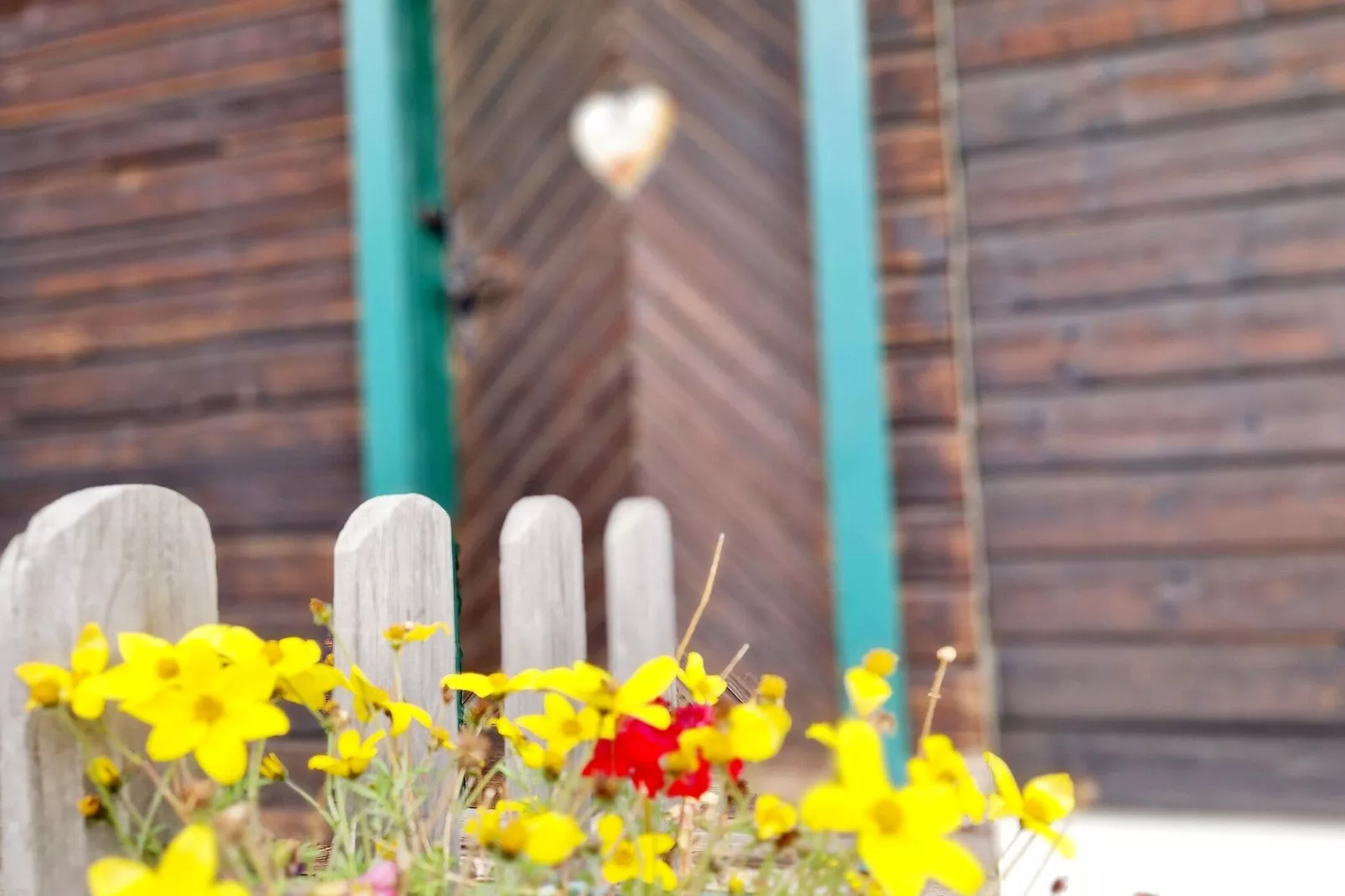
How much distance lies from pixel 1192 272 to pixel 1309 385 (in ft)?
0.95

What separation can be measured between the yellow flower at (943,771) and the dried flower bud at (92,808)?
45 centimetres

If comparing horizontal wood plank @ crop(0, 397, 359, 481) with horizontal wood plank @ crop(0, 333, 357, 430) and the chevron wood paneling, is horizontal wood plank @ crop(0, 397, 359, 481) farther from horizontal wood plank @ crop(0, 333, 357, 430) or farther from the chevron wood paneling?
the chevron wood paneling

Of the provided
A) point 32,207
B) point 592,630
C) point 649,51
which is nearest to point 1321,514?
point 592,630

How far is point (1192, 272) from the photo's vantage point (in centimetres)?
190

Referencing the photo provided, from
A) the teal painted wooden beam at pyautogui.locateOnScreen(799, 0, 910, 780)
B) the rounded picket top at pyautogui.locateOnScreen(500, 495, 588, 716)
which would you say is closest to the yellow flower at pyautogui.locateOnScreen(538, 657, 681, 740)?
the rounded picket top at pyautogui.locateOnScreen(500, 495, 588, 716)

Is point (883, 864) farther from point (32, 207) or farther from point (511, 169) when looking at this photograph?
point (32, 207)

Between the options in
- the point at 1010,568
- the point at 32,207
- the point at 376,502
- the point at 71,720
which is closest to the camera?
the point at 71,720

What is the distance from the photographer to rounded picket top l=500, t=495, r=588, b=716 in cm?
92

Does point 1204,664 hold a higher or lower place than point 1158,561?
lower

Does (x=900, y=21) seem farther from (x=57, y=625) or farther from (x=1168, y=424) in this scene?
(x=57, y=625)

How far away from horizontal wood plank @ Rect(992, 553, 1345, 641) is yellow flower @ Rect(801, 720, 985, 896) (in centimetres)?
162

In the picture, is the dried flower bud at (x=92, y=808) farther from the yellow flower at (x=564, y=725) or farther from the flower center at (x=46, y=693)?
the yellow flower at (x=564, y=725)

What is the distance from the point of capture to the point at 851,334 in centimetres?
197

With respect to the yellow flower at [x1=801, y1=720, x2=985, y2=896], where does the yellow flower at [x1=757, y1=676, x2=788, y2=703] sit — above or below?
above
